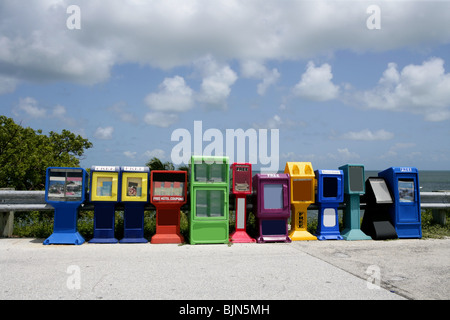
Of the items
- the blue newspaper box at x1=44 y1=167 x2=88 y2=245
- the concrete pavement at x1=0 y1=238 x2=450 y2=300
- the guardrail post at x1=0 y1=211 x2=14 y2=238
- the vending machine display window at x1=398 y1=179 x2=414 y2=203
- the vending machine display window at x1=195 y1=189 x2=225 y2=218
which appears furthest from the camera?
the vending machine display window at x1=398 y1=179 x2=414 y2=203

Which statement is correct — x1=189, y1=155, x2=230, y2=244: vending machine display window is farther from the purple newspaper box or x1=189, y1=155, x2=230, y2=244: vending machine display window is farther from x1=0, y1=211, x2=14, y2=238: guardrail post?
x1=0, y1=211, x2=14, y2=238: guardrail post

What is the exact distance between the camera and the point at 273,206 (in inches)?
330

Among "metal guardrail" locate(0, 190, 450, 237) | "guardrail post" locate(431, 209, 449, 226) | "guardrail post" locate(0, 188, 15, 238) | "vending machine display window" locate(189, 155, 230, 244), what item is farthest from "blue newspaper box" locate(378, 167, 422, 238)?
"guardrail post" locate(0, 188, 15, 238)

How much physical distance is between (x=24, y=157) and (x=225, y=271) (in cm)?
1307

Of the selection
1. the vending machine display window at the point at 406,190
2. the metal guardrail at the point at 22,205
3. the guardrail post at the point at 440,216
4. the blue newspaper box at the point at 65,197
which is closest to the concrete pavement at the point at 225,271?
the blue newspaper box at the point at 65,197

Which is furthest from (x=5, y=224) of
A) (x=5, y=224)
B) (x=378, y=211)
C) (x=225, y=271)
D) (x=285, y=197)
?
(x=378, y=211)

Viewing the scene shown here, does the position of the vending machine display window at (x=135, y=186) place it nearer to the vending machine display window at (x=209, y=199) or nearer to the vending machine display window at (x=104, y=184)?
the vending machine display window at (x=104, y=184)

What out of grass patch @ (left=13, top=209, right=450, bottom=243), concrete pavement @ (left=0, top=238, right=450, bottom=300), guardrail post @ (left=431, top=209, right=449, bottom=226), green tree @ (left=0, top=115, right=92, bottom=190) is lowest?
concrete pavement @ (left=0, top=238, right=450, bottom=300)

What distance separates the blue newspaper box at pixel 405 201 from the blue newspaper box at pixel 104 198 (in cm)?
613

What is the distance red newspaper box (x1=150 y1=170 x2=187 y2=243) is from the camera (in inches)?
318

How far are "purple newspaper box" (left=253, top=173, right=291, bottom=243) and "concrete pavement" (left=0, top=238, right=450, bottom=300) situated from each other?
15.6 inches

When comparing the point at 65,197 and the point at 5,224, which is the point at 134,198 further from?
the point at 5,224

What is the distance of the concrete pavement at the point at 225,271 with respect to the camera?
15.3ft
